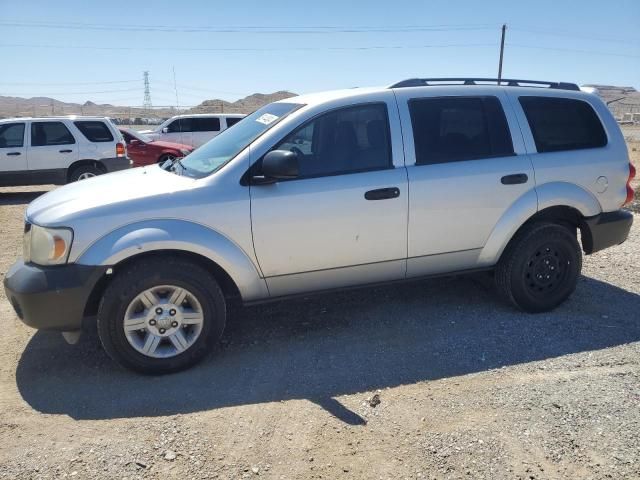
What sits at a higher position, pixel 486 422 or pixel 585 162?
pixel 585 162

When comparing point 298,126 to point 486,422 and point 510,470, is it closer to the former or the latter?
point 486,422

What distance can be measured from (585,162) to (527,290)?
1.21 m

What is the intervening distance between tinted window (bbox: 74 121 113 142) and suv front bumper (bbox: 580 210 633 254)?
33.0ft

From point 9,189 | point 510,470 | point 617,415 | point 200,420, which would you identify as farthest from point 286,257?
point 9,189

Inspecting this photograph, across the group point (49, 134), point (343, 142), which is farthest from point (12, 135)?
point (343, 142)

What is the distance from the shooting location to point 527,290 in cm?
448

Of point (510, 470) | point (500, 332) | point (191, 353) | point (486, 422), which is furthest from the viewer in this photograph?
point (500, 332)

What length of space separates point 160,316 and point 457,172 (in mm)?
2482

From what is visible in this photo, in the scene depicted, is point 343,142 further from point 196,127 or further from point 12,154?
point 196,127

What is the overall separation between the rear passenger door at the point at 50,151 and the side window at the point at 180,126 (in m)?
6.16

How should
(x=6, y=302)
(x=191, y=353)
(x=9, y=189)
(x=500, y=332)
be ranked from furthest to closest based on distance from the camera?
1. (x=9, y=189)
2. (x=6, y=302)
3. (x=500, y=332)
4. (x=191, y=353)

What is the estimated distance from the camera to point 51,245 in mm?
3363

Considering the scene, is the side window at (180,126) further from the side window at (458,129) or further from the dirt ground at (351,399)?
the side window at (458,129)

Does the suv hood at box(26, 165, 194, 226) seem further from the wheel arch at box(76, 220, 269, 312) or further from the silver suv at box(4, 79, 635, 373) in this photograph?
the wheel arch at box(76, 220, 269, 312)
